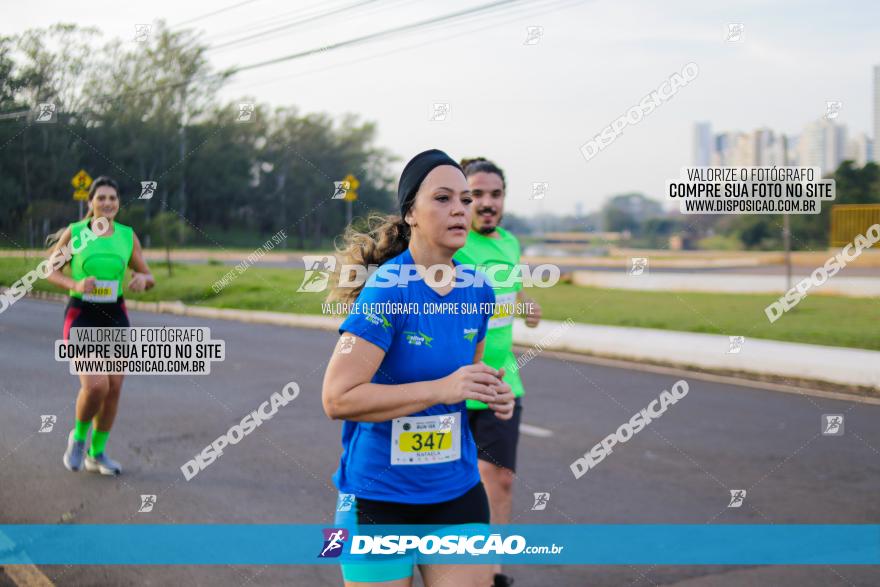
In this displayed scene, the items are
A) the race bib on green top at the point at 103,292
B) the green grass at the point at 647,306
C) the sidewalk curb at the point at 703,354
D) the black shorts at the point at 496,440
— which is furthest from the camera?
the green grass at the point at 647,306

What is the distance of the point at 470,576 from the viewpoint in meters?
2.64

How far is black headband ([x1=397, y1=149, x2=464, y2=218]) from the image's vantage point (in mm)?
2707

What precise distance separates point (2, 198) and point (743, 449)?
22.2 feet

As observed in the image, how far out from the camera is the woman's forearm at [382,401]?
2.47m

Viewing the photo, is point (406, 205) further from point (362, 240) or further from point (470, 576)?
point (470, 576)

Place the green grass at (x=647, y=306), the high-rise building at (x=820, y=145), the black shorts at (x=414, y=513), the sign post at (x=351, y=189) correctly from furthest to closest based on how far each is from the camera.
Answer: the high-rise building at (x=820, y=145)
the green grass at (x=647, y=306)
the sign post at (x=351, y=189)
the black shorts at (x=414, y=513)

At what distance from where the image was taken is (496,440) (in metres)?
4.30

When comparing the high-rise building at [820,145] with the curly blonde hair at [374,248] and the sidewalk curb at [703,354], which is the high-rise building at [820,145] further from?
the curly blonde hair at [374,248]

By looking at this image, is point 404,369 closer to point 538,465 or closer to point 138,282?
point 138,282

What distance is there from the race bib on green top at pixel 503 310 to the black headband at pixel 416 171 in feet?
5.52

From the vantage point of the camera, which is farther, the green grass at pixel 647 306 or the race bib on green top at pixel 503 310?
the green grass at pixel 647 306

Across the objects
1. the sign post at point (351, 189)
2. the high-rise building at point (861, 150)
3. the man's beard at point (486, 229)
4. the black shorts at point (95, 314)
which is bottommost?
the black shorts at point (95, 314)

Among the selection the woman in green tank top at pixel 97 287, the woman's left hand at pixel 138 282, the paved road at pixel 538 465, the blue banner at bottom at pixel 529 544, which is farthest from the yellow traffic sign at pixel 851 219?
the woman in green tank top at pixel 97 287

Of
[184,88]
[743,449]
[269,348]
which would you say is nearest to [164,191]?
[184,88]
